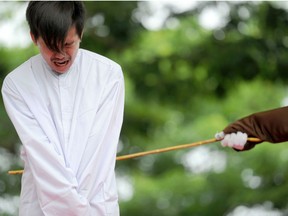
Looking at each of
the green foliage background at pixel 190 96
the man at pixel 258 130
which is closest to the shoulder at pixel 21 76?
the man at pixel 258 130

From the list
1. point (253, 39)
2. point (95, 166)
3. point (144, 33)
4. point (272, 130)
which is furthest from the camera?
point (144, 33)

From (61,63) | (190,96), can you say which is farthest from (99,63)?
(190,96)

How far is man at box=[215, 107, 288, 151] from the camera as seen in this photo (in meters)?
3.18

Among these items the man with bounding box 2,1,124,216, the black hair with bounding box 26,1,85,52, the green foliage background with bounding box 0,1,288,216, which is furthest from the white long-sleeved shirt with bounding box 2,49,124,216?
the green foliage background with bounding box 0,1,288,216

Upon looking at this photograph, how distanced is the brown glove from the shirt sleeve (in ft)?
2.41

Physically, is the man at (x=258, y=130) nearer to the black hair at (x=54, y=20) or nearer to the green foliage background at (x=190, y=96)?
the black hair at (x=54, y=20)

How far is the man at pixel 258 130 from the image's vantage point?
3176mm

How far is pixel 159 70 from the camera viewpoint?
6.92 meters

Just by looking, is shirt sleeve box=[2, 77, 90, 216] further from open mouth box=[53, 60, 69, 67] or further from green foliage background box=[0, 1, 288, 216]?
green foliage background box=[0, 1, 288, 216]

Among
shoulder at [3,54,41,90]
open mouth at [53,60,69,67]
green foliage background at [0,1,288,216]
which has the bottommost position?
green foliage background at [0,1,288,216]

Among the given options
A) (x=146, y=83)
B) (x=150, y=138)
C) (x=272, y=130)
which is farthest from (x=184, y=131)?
(x=272, y=130)

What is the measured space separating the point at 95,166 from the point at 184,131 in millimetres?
5001

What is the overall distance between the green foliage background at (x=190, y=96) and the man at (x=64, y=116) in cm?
370

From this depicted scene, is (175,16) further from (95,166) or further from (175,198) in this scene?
(95,166)
